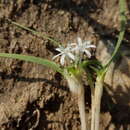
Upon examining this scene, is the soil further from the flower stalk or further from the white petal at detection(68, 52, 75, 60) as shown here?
the white petal at detection(68, 52, 75, 60)

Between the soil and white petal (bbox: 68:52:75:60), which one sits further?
the soil

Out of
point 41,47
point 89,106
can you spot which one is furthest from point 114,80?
point 41,47

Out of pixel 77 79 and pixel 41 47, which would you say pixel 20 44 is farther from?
pixel 77 79

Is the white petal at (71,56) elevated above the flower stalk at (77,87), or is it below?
above

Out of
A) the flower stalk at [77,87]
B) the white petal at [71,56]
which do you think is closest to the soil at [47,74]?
the flower stalk at [77,87]

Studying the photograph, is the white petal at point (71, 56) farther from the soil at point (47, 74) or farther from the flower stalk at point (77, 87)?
the soil at point (47, 74)

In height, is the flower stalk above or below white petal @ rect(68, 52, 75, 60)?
below

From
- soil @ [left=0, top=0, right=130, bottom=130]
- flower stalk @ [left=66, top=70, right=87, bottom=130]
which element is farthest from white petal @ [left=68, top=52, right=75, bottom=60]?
soil @ [left=0, top=0, right=130, bottom=130]

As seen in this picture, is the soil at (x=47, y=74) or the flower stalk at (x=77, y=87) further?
the soil at (x=47, y=74)

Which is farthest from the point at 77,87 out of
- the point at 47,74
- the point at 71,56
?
the point at 47,74
